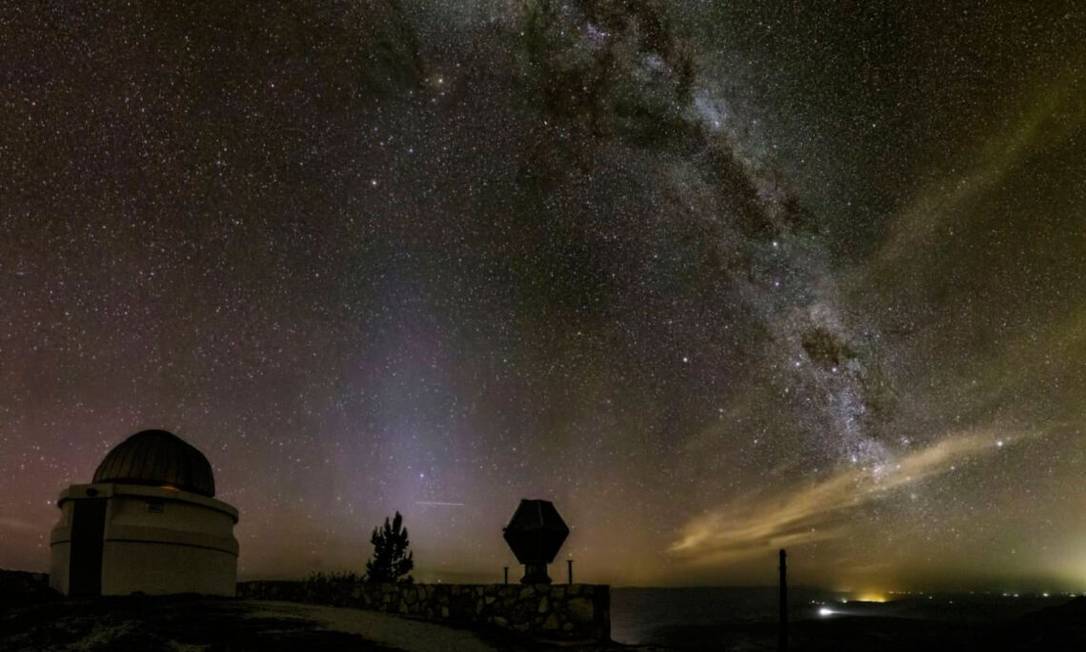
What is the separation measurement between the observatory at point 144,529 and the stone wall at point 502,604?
6.42m

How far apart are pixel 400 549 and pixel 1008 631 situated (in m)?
51.5

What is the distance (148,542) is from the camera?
22.4 meters

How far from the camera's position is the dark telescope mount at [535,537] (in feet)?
50.2

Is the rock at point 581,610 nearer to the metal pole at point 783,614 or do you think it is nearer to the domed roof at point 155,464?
the metal pole at point 783,614

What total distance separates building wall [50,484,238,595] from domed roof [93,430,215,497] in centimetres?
103

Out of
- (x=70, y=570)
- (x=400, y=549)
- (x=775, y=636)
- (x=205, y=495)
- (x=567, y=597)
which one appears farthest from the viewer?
(x=775, y=636)

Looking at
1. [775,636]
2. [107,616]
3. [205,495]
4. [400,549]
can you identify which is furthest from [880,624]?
[107,616]

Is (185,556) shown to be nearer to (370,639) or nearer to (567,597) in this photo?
(370,639)

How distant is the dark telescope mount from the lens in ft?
50.2

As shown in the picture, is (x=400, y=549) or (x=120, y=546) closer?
(x=120, y=546)

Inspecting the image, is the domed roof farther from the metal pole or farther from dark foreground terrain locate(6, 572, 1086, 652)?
the metal pole

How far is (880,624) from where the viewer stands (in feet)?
291

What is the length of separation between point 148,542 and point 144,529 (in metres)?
0.42

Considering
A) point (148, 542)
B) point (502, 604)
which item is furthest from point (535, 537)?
point (148, 542)
